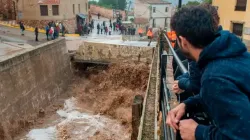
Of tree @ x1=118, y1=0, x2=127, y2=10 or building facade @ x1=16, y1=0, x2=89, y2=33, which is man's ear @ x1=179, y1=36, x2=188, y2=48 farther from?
tree @ x1=118, y1=0, x2=127, y2=10

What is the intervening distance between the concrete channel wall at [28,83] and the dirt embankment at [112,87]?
1.93 meters

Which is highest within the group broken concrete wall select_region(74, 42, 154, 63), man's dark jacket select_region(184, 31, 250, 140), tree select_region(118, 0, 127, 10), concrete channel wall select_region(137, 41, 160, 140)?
tree select_region(118, 0, 127, 10)

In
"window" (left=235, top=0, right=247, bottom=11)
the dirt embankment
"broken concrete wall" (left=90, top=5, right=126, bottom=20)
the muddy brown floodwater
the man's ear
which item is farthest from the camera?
"broken concrete wall" (left=90, top=5, right=126, bottom=20)

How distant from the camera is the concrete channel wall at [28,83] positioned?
12383 mm

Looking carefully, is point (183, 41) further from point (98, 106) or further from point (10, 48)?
point (10, 48)

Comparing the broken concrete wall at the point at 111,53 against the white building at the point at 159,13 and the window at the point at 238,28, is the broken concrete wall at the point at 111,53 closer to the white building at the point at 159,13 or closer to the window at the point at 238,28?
the window at the point at 238,28

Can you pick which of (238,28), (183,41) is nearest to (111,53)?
(238,28)

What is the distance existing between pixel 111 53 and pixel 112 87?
2808mm

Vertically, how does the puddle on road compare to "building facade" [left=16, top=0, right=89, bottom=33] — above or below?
below

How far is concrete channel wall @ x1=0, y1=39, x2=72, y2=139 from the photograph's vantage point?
488 inches

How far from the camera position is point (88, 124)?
14.4 m

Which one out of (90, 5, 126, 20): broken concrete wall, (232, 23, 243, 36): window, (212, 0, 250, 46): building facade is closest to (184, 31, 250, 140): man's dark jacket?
(212, 0, 250, 46): building facade

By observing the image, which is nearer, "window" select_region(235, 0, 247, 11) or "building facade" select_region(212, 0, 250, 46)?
"building facade" select_region(212, 0, 250, 46)

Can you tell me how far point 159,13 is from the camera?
44031 millimetres
